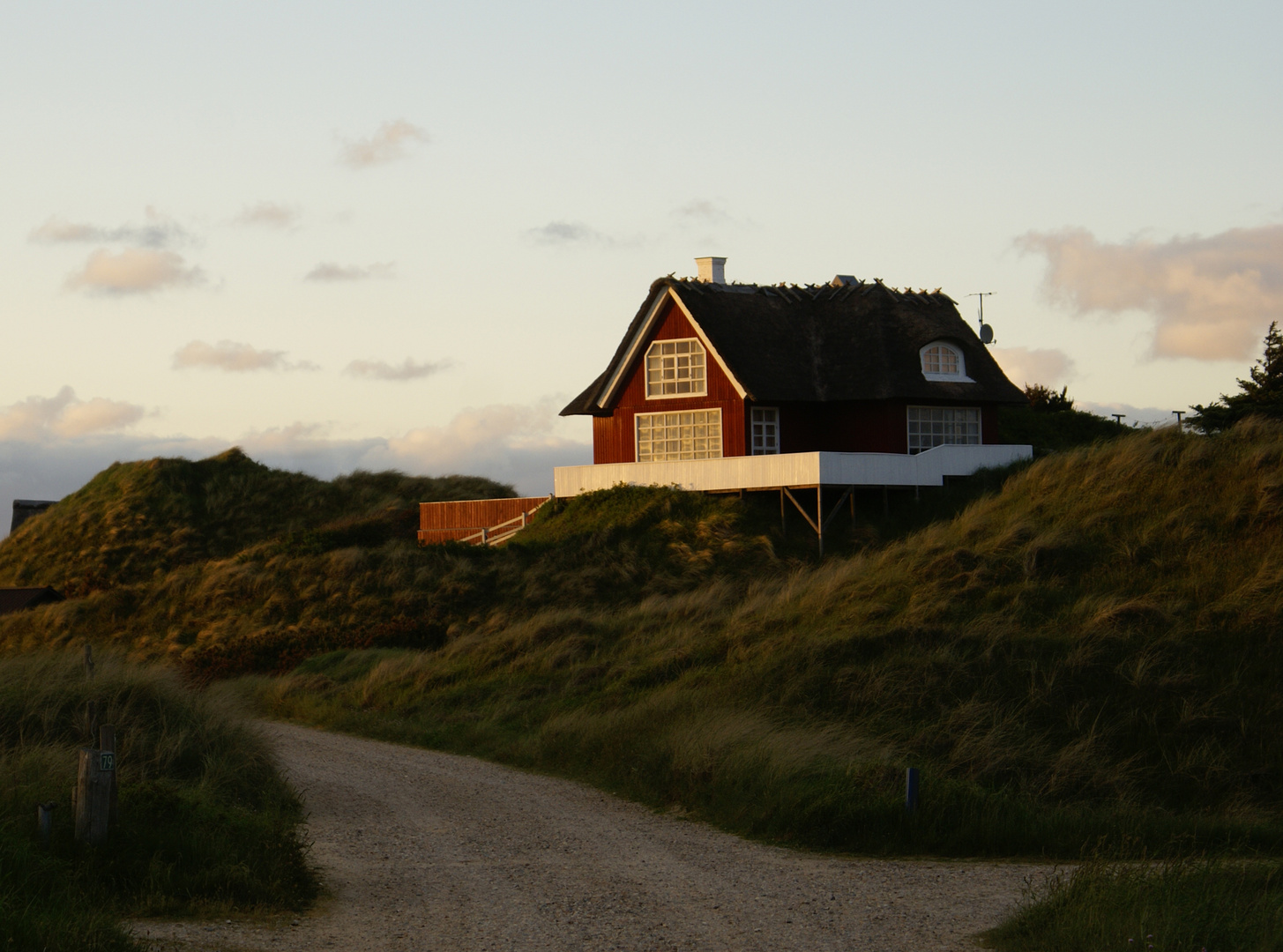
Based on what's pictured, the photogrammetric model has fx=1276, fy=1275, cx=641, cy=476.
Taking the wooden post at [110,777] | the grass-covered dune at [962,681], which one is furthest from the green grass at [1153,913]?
the wooden post at [110,777]

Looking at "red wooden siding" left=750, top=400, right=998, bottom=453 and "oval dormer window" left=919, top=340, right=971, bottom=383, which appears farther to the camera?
"oval dormer window" left=919, top=340, right=971, bottom=383

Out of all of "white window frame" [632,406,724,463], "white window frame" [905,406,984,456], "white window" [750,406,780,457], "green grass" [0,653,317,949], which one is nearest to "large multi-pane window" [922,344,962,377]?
"white window frame" [905,406,984,456]

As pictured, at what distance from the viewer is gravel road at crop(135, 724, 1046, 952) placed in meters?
10.2

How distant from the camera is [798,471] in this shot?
36844 millimetres

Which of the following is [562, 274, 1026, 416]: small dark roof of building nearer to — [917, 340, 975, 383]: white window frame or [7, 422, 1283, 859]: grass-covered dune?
[917, 340, 975, 383]: white window frame

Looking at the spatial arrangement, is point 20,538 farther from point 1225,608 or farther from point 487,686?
point 1225,608

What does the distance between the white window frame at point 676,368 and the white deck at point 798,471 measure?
9.07ft

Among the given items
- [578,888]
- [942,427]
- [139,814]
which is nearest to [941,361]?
[942,427]

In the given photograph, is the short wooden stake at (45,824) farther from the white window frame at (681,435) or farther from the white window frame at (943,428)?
the white window frame at (943,428)

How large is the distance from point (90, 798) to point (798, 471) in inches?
1089

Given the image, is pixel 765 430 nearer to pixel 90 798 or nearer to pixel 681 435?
pixel 681 435

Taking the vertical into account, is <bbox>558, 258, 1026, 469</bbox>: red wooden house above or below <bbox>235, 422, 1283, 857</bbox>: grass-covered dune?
above

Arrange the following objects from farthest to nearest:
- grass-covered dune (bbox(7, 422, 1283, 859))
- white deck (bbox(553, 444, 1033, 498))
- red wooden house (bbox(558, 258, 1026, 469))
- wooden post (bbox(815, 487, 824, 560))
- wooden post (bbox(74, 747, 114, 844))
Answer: red wooden house (bbox(558, 258, 1026, 469)), white deck (bbox(553, 444, 1033, 498)), wooden post (bbox(815, 487, 824, 560)), grass-covered dune (bbox(7, 422, 1283, 859)), wooden post (bbox(74, 747, 114, 844))

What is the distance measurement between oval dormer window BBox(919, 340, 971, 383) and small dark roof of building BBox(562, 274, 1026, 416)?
24cm
